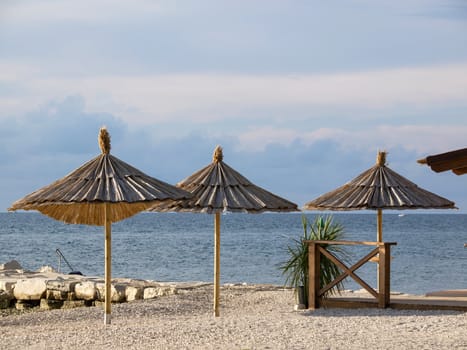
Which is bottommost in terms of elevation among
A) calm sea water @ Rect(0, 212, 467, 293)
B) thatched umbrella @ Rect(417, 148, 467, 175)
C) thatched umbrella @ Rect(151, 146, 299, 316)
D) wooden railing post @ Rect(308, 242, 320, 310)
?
calm sea water @ Rect(0, 212, 467, 293)

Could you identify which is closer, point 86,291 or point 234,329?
point 234,329

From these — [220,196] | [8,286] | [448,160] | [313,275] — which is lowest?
[8,286]

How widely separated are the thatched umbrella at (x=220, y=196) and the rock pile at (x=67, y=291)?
367 centimetres

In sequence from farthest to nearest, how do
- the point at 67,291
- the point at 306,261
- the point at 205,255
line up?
the point at 205,255 → the point at 67,291 → the point at 306,261

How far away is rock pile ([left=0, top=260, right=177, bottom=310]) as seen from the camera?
14898 millimetres

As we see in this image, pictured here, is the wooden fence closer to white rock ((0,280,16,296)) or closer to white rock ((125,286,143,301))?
white rock ((125,286,143,301))

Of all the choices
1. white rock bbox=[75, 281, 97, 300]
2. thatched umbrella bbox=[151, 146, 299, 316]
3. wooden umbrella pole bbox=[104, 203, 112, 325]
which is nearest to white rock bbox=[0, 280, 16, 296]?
white rock bbox=[75, 281, 97, 300]

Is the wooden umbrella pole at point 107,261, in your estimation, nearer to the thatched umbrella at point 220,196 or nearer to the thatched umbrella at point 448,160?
the thatched umbrella at point 220,196

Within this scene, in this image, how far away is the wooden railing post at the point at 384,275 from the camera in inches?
469

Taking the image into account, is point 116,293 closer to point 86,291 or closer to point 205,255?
point 86,291

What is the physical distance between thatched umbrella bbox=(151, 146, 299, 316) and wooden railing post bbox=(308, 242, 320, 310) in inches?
36.5

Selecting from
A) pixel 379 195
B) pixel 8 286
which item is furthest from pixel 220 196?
pixel 8 286

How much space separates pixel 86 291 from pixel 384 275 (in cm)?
587

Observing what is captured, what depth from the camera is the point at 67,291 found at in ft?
51.4
